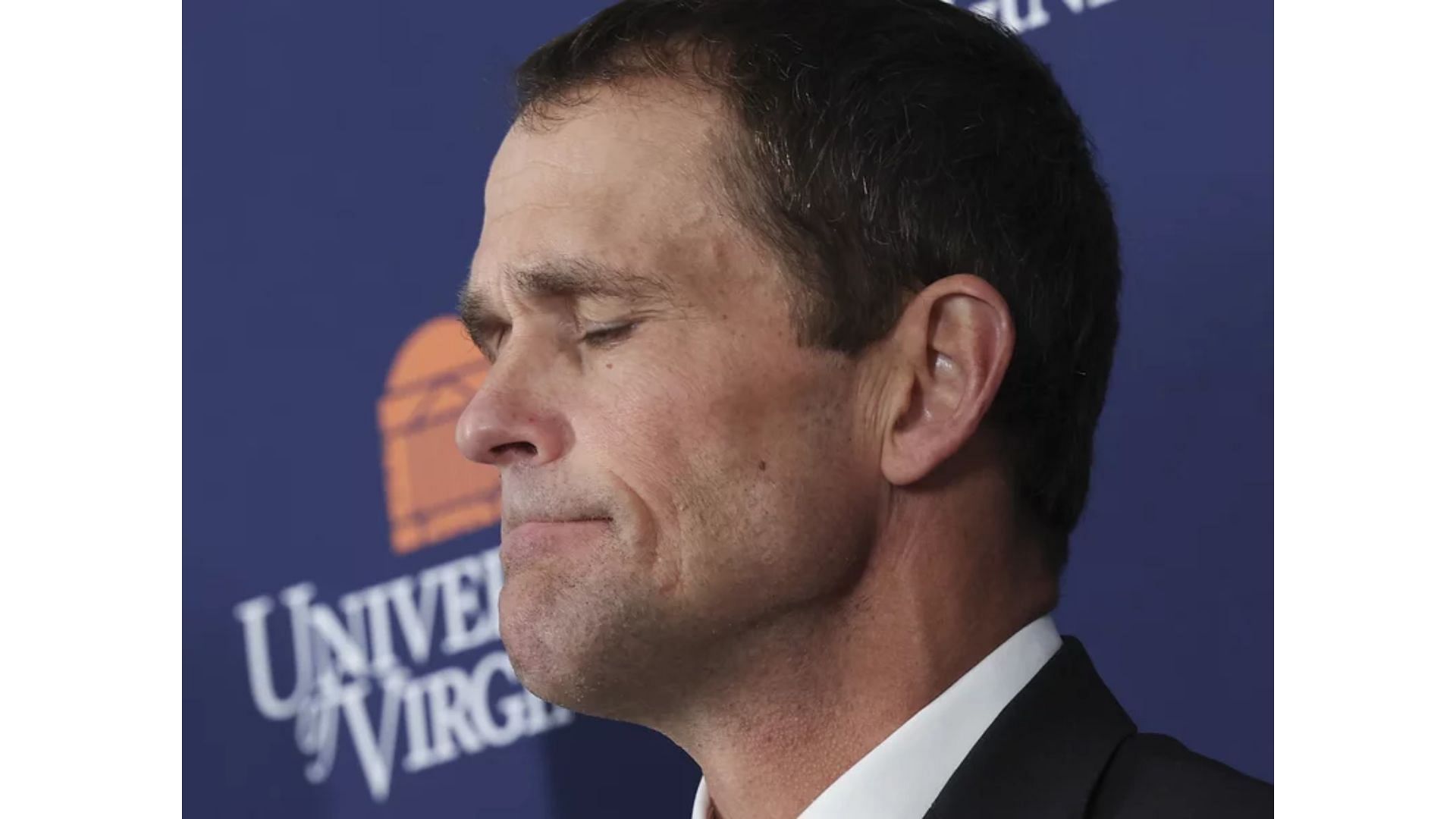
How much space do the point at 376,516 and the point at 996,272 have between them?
3.30 feet

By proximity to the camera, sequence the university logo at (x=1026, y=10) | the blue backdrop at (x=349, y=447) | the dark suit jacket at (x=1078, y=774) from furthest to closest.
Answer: the blue backdrop at (x=349, y=447), the university logo at (x=1026, y=10), the dark suit jacket at (x=1078, y=774)

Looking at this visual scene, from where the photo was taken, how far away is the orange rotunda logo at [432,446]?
83.9 inches

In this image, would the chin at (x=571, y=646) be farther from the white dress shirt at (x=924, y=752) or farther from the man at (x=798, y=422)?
the white dress shirt at (x=924, y=752)

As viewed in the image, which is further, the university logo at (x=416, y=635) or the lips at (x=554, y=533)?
the university logo at (x=416, y=635)

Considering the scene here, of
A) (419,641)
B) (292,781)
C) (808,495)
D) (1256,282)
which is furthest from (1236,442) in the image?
(292,781)

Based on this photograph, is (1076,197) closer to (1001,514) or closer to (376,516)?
A: (1001,514)

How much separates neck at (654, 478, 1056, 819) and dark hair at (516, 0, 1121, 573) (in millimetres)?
119

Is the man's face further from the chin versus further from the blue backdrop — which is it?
the blue backdrop

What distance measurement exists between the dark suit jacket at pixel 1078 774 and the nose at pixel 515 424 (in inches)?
15.6

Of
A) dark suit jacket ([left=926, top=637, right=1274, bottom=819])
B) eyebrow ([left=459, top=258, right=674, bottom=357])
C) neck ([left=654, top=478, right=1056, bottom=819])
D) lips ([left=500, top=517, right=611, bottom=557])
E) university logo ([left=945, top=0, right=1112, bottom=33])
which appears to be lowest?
dark suit jacket ([left=926, top=637, right=1274, bottom=819])

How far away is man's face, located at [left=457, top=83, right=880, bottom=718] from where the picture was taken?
1.33m

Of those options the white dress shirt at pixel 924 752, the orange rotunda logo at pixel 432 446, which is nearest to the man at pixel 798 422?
the white dress shirt at pixel 924 752

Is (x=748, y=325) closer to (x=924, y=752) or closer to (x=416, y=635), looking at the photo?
(x=924, y=752)

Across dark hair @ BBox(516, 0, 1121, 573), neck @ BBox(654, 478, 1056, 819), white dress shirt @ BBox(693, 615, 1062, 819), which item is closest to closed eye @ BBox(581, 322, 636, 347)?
dark hair @ BBox(516, 0, 1121, 573)
